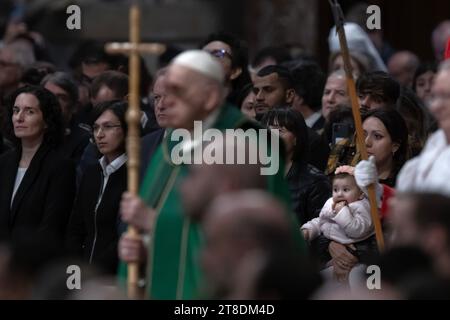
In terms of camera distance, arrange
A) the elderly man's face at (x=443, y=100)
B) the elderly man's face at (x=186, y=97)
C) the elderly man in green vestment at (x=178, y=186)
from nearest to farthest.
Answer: the elderly man's face at (x=443, y=100) < the elderly man in green vestment at (x=178, y=186) < the elderly man's face at (x=186, y=97)

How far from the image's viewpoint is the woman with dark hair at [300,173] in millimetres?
10945

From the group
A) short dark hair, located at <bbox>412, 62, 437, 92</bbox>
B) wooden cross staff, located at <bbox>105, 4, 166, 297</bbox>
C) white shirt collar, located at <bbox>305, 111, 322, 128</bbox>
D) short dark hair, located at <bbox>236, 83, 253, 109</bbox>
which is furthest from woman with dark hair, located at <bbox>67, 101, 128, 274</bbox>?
short dark hair, located at <bbox>412, 62, 437, 92</bbox>

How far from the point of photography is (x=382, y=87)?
39.3 feet

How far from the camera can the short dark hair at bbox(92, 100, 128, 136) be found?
11.7 metres

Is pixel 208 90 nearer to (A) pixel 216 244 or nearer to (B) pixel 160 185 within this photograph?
(B) pixel 160 185

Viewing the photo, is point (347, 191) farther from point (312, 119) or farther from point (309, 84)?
point (309, 84)

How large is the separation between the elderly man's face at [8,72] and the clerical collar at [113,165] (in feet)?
12.7

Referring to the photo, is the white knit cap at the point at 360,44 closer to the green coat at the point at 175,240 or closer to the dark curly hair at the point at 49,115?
the dark curly hair at the point at 49,115

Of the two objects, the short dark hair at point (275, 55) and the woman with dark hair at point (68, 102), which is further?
the short dark hair at point (275, 55)

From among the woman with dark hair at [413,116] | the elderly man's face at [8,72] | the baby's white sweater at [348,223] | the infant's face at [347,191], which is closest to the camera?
the baby's white sweater at [348,223]

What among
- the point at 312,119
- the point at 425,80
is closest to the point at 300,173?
the point at 312,119

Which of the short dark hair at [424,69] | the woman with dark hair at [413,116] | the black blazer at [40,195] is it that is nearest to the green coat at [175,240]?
the black blazer at [40,195]
